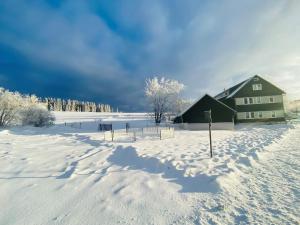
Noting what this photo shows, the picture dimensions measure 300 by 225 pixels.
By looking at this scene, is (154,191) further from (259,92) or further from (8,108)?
(259,92)

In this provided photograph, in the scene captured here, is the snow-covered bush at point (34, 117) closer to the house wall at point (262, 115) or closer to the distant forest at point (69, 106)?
the house wall at point (262, 115)

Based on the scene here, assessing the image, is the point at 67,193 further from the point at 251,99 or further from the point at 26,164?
the point at 251,99

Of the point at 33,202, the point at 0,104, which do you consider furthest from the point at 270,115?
the point at 0,104

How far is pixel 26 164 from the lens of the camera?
9.07 meters

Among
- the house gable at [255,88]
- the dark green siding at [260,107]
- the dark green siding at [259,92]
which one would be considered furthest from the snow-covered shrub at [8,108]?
the dark green siding at [260,107]

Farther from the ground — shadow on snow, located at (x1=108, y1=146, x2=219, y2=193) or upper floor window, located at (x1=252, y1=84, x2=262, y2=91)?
upper floor window, located at (x1=252, y1=84, x2=262, y2=91)

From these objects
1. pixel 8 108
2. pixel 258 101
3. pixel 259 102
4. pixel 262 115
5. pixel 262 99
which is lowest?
pixel 262 115

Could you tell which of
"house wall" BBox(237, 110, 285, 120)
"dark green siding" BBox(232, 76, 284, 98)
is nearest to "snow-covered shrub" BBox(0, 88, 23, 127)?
"dark green siding" BBox(232, 76, 284, 98)

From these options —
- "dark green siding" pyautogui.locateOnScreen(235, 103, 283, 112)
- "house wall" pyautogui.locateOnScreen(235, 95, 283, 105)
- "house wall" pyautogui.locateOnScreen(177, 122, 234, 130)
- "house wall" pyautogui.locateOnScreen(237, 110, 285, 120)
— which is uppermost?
"house wall" pyautogui.locateOnScreen(235, 95, 283, 105)

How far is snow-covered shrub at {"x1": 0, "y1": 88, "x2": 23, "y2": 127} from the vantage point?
108ft

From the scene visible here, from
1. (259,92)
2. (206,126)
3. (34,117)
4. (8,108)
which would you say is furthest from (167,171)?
(8,108)

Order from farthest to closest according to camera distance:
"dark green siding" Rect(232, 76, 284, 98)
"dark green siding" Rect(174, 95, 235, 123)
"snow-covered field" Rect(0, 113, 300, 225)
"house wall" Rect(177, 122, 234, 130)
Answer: "dark green siding" Rect(232, 76, 284, 98) < "dark green siding" Rect(174, 95, 235, 123) < "house wall" Rect(177, 122, 234, 130) < "snow-covered field" Rect(0, 113, 300, 225)

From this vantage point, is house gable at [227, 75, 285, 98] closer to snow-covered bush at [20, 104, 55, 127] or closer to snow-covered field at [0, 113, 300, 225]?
snow-covered field at [0, 113, 300, 225]

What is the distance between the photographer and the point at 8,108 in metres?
33.3
